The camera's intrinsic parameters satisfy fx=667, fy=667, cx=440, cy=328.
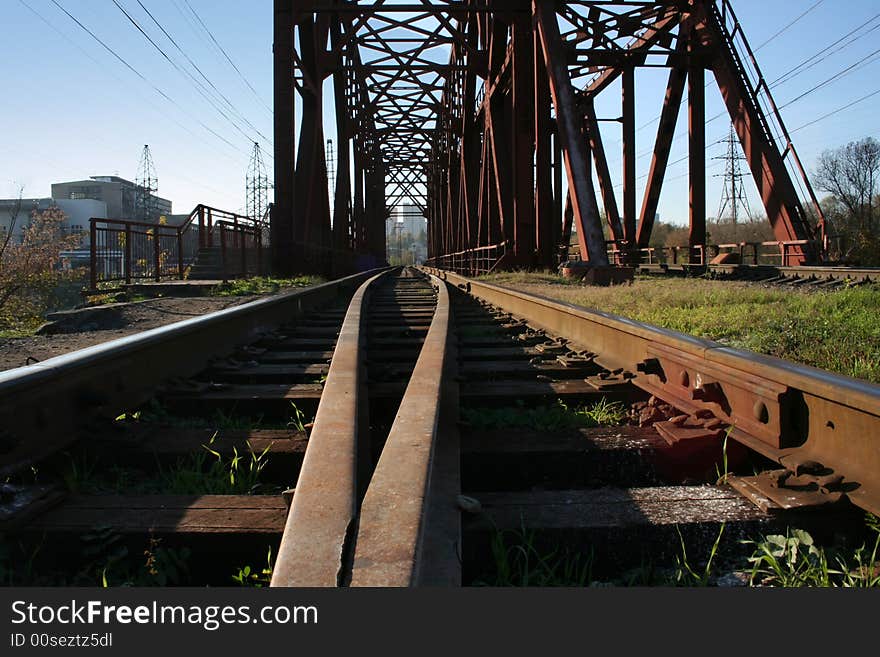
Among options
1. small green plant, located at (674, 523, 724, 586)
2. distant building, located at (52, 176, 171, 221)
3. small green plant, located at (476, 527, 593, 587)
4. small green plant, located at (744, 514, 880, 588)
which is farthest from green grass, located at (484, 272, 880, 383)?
distant building, located at (52, 176, 171, 221)

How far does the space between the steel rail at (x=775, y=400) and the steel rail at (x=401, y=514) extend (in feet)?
3.18

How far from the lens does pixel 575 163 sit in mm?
10031

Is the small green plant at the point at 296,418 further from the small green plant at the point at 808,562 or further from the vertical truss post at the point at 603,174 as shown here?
the vertical truss post at the point at 603,174

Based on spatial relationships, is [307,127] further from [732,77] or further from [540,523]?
[540,523]

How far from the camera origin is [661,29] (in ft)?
48.5

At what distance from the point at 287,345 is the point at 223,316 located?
1.96ft

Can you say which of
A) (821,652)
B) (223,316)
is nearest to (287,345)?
(223,316)

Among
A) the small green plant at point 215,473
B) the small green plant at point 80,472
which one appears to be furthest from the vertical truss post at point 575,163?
the small green plant at point 80,472

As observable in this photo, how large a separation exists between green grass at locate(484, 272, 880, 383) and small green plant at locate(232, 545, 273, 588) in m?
2.47

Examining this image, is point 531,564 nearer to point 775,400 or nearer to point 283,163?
point 775,400

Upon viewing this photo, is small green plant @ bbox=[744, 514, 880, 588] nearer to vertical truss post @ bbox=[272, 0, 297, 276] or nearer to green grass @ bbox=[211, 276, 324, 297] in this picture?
green grass @ bbox=[211, 276, 324, 297]

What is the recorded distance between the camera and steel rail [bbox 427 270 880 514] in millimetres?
1606

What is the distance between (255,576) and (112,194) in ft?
429

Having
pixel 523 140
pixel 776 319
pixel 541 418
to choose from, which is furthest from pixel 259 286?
pixel 541 418
